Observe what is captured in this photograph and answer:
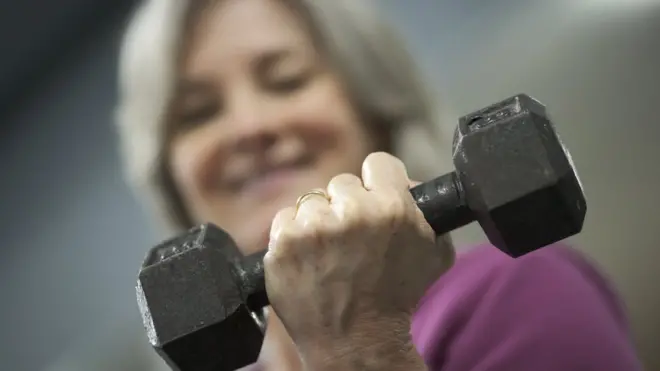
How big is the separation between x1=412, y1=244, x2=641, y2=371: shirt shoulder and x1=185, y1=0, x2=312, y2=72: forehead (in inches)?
14.6

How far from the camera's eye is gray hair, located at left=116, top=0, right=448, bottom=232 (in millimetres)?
912

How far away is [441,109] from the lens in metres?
1.07

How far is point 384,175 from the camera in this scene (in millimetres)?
489

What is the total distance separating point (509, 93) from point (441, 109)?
0.24 m

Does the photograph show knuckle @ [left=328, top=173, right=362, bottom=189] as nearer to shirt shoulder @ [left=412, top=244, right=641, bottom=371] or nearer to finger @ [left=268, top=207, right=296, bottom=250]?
finger @ [left=268, top=207, right=296, bottom=250]

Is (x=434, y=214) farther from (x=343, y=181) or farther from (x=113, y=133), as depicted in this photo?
(x=113, y=133)

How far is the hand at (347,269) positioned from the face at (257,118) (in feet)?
1.21

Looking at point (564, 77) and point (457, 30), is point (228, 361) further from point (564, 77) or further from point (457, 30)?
point (457, 30)

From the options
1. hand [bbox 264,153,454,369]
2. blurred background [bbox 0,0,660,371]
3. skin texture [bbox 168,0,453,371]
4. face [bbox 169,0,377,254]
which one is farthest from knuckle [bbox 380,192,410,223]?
blurred background [bbox 0,0,660,371]

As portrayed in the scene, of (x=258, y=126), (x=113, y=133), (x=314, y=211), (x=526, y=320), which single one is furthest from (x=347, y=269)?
(x=113, y=133)

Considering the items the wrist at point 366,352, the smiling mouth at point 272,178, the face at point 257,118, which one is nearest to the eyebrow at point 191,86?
the face at point 257,118

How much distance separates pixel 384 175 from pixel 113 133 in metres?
1.35

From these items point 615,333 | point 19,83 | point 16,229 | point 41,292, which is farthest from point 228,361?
point 19,83

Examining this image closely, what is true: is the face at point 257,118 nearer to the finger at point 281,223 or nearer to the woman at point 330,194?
the woman at point 330,194
